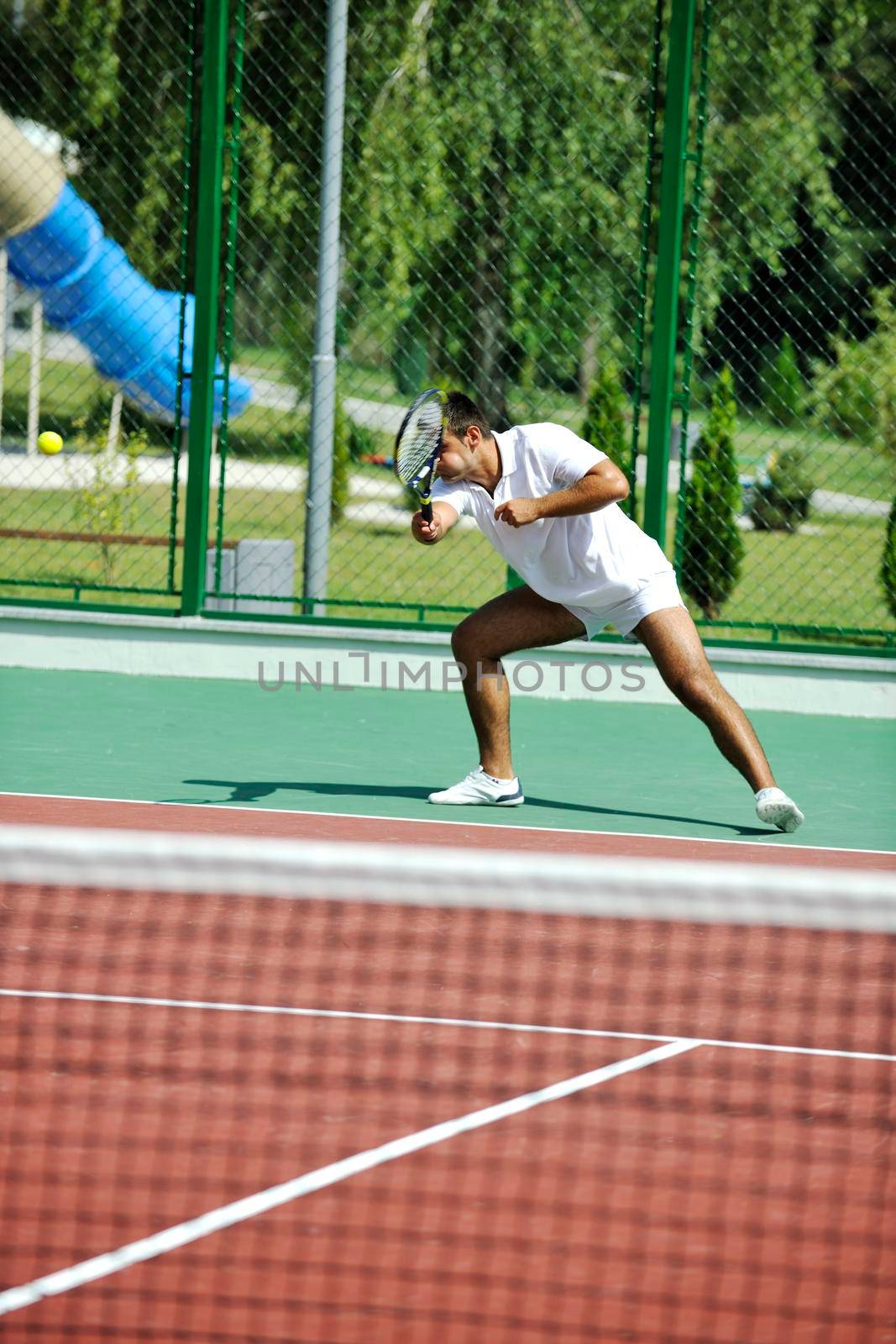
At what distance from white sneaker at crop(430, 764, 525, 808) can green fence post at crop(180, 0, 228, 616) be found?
9.90 feet

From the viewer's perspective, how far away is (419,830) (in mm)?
6008

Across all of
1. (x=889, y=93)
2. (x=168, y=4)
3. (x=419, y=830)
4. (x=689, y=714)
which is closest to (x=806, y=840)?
(x=419, y=830)

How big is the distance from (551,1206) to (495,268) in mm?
16507

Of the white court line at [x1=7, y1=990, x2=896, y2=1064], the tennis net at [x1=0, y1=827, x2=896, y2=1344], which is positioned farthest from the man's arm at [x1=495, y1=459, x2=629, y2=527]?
the white court line at [x1=7, y1=990, x2=896, y2=1064]

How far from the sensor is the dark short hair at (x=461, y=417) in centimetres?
577

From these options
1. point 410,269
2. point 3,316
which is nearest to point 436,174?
point 410,269

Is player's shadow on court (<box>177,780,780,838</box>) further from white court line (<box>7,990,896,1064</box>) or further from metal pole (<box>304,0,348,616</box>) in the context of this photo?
metal pole (<box>304,0,348,616</box>)

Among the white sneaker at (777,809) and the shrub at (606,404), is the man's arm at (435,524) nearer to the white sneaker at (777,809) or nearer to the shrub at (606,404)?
the white sneaker at (777,809)

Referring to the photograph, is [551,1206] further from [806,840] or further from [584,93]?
[584,93]

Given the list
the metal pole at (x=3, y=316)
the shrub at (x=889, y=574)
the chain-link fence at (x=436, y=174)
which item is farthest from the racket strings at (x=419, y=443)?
the chain-link fence at (x=436, y=174)

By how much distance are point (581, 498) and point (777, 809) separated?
3.87 ft

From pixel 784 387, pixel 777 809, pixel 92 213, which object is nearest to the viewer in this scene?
pixel 777 809

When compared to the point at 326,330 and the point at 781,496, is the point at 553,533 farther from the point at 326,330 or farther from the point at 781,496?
the point at 781,496

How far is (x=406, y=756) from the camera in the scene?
744 cm
